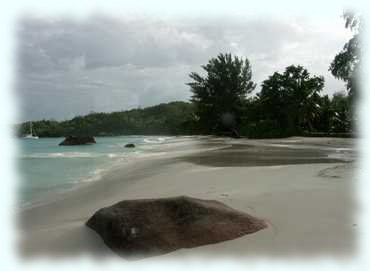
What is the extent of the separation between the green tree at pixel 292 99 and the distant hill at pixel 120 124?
6354 centimetres

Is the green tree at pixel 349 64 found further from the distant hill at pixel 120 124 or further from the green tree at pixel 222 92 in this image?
the distant hill at pixel 120 124

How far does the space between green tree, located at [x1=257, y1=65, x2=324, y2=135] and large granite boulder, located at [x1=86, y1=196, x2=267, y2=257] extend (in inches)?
1645


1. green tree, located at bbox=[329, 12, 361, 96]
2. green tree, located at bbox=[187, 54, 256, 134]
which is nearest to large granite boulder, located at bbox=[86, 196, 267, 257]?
green tree, located at bbox=[329, 12, 361, 96]

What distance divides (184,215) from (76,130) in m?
128

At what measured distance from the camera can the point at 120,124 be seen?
137375mm

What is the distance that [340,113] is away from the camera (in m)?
45.1

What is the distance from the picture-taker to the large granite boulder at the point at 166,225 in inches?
198

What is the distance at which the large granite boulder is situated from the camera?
502 cm

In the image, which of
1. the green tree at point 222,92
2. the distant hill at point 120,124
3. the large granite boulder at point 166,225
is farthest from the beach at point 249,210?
the distant hill at point 120,124

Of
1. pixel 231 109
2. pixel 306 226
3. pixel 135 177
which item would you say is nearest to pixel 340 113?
pixel 231 109

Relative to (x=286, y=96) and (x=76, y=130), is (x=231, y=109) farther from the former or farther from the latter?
(x=76, y=130)

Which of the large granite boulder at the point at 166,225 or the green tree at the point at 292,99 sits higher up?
the green tree at the point at 292,99

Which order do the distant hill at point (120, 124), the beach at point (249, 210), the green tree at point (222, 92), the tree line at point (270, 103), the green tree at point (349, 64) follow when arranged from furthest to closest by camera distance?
the distant hill at point (120, 124), the green tree at point (222, 92), the tree line at point (270, 103), the green tree at point (349, 64), the beach at point (249, 210)

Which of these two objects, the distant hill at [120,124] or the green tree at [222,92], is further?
the distant hill at [120,124]
